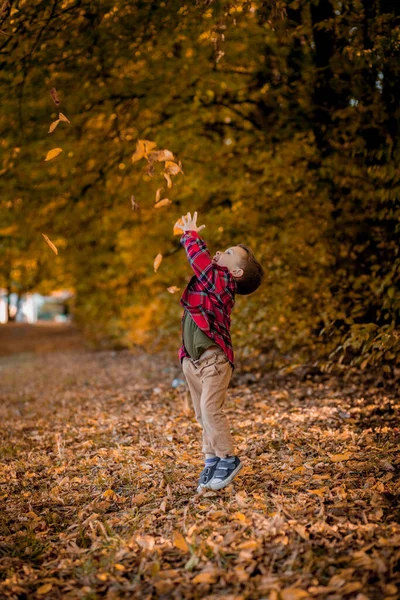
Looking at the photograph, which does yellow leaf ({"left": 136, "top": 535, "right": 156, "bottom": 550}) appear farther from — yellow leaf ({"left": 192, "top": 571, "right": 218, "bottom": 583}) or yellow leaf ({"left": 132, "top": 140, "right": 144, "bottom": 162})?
yellow leaf ({"left": 132, "top": 140, "right": 144, "bottom": 162})

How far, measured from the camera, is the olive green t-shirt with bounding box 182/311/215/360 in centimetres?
351

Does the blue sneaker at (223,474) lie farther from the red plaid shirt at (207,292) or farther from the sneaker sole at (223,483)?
the red plaid shirt at (207,292)

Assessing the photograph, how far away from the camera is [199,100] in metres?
6.71

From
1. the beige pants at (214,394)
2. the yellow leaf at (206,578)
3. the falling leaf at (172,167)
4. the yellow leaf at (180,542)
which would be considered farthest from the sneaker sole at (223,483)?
the falling leaf at (172,167)

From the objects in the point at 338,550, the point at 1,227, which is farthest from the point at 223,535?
the point at 1,227

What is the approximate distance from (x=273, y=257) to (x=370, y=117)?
1.66m

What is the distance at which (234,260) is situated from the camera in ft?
11.6

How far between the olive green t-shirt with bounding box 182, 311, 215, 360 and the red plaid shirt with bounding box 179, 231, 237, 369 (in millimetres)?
48

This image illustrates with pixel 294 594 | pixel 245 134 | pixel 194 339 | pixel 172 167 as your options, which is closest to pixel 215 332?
pixel 194 339

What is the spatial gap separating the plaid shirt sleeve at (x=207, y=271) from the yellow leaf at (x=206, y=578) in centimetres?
152

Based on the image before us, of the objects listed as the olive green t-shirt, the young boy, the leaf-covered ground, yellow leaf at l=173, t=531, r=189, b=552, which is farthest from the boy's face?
yellow leaf at l=173, t=531, r=189, b=552

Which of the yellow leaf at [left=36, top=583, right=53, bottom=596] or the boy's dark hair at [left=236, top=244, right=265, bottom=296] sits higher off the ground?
the boy's dark hair at [left=236, top=244, right=265, bottom=296]

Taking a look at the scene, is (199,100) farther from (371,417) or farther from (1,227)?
(371,417)

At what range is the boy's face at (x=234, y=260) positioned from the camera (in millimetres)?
3541
